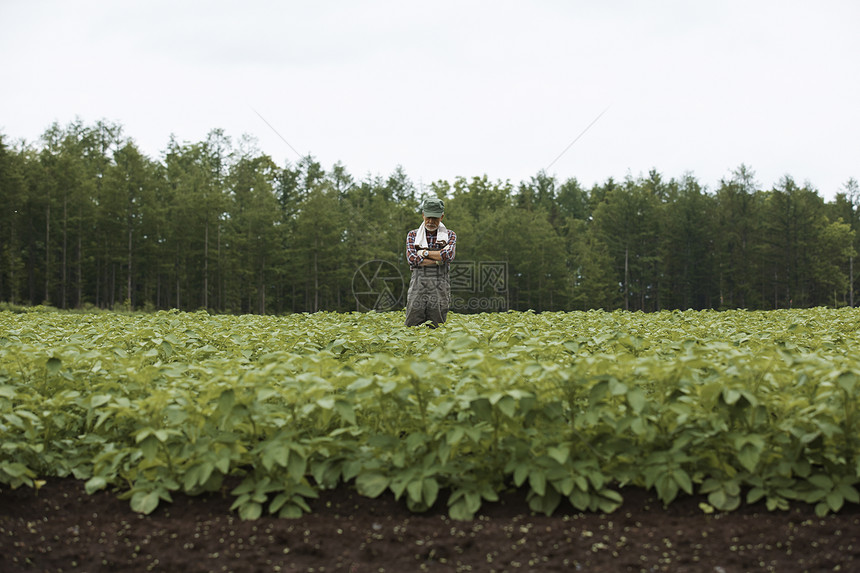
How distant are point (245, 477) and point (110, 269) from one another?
49717 millimetres

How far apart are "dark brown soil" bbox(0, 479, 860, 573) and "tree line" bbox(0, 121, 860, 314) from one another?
33571 mm

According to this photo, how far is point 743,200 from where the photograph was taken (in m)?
61.0

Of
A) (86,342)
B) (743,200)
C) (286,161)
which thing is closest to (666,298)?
(743,200)

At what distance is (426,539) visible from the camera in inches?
130

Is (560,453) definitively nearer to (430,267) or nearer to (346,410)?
(346,410)

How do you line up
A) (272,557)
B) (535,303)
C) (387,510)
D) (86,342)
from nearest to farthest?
(272,557) < (387,510) < (86,342) < (535,303)

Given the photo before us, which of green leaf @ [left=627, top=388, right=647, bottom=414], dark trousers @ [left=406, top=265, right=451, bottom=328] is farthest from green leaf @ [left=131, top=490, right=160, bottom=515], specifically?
→ dark trousers @ [left=406, top=265, right=451, bottom=328]

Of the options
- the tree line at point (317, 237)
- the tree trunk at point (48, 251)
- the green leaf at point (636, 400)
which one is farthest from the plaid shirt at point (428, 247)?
the tree trunk at point (48, 251)

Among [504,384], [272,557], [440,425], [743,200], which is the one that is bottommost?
[272,557]

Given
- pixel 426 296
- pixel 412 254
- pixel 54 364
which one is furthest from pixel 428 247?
pixel 54 364

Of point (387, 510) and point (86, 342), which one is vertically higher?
point (86, 342)

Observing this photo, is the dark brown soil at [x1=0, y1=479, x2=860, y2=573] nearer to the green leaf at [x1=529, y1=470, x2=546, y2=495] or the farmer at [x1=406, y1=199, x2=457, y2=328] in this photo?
the green leaf at [x1=529, y1=470, x2=546, y2=495]

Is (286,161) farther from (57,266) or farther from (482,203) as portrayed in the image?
(57,266)

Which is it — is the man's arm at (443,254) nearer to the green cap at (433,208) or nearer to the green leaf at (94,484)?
the green cap at (433,208)
